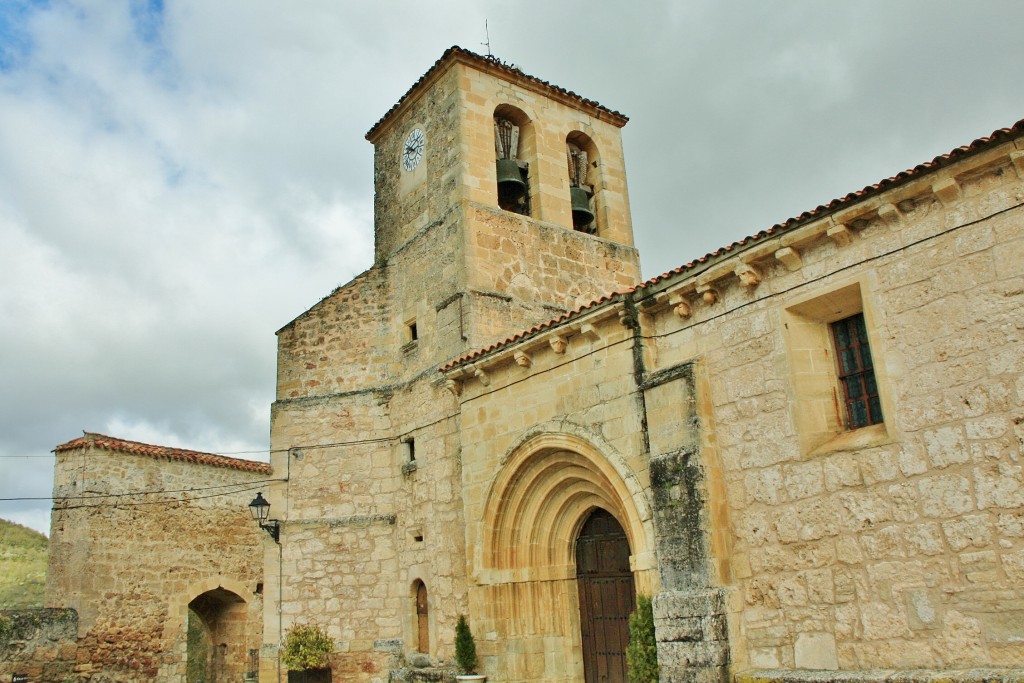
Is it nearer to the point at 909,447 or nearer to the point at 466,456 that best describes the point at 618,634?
the point at 466,456

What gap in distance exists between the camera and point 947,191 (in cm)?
720

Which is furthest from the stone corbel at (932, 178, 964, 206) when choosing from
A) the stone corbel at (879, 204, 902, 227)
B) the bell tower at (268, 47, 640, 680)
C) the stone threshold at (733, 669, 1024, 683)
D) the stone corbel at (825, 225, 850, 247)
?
the bell tower at (268, 47, 640, 680)

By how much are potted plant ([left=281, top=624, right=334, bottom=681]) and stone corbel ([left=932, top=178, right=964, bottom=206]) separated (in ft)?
36.0

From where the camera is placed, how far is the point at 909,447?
725 cm

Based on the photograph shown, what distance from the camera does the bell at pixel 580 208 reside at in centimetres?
1616

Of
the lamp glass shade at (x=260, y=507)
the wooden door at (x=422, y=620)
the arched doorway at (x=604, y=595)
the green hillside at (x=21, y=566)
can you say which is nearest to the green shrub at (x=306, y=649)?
the wooden door at (x=422, y=620)

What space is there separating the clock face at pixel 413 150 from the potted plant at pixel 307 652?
820 centimetres

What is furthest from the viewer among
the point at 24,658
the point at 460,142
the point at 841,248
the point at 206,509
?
the point at 206,509

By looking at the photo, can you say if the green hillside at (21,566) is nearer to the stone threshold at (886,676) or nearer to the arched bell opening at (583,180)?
the arched bell opening at (583,180)

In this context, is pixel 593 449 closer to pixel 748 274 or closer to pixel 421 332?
pixel 748 274

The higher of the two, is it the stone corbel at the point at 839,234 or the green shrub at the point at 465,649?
the stone corbel at the point at 839,234

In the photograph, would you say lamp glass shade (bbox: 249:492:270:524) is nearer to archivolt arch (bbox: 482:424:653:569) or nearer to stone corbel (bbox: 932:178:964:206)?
archivolt arch (bbox: 482:424:653:569)

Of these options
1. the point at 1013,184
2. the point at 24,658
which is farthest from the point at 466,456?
the point at 24,658

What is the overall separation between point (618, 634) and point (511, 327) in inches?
199
